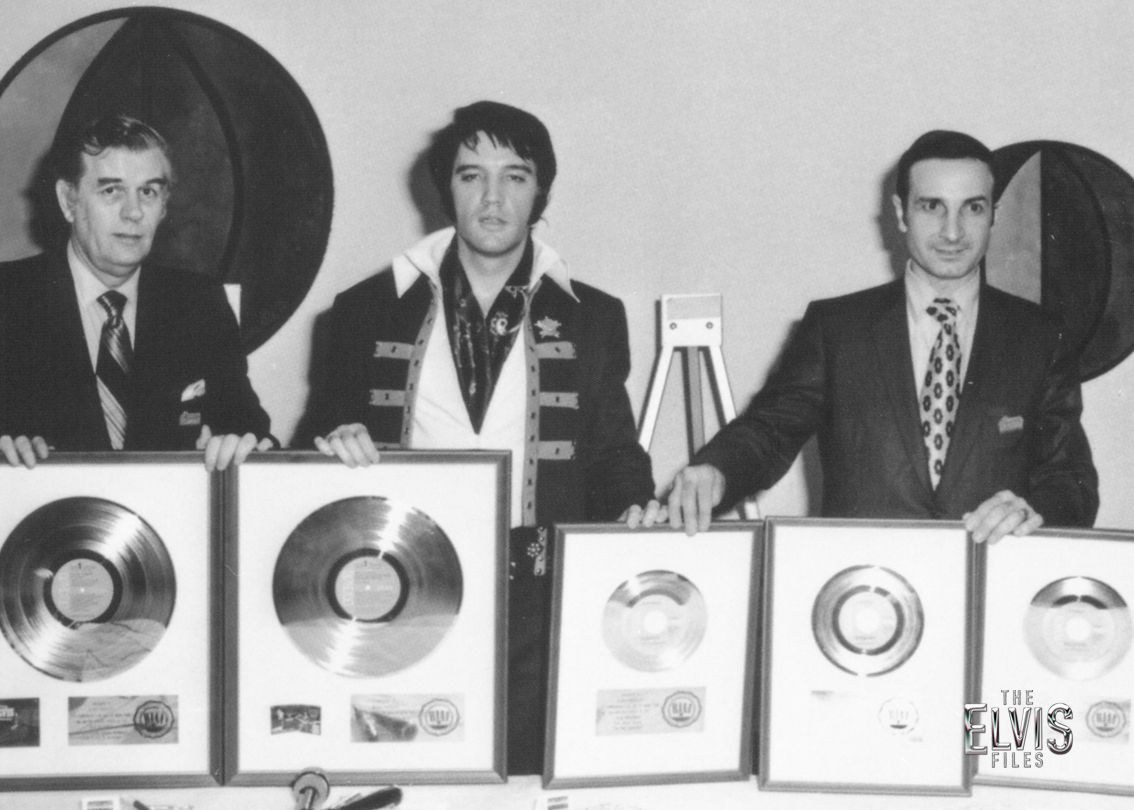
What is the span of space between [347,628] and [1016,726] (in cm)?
119

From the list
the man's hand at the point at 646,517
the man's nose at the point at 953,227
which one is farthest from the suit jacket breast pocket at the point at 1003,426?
the man's hand at the point at 646,517

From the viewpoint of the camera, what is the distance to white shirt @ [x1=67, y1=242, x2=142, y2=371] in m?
2.58

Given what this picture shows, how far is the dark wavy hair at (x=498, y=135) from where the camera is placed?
270 cm

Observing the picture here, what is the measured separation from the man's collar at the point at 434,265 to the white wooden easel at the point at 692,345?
3.30 ft

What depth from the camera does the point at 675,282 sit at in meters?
4.12

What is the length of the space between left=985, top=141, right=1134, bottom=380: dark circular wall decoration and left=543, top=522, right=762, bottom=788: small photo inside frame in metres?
2.61

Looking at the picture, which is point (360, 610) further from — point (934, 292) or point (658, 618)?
point (934, 292)

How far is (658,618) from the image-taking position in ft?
6.51

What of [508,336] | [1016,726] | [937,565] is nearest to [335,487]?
[508,336]

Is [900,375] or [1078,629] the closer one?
[1078,629]

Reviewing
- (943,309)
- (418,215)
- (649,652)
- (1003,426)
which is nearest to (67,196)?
(418,215)

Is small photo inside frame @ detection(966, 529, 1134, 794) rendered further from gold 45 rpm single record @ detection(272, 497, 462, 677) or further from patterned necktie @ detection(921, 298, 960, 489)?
gold 45 rpm single record @ detection(272, 497, 462, 677)

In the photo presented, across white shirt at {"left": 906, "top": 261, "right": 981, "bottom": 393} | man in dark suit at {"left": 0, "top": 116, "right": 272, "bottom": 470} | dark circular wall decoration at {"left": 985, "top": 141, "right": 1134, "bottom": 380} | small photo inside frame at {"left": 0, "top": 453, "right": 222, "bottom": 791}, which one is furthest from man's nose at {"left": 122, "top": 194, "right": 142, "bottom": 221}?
dark circular wall decoration at {"left": 985, "top": 141, "right": 1134, "bottom": 380}

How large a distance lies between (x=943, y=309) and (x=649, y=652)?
1278 mm
